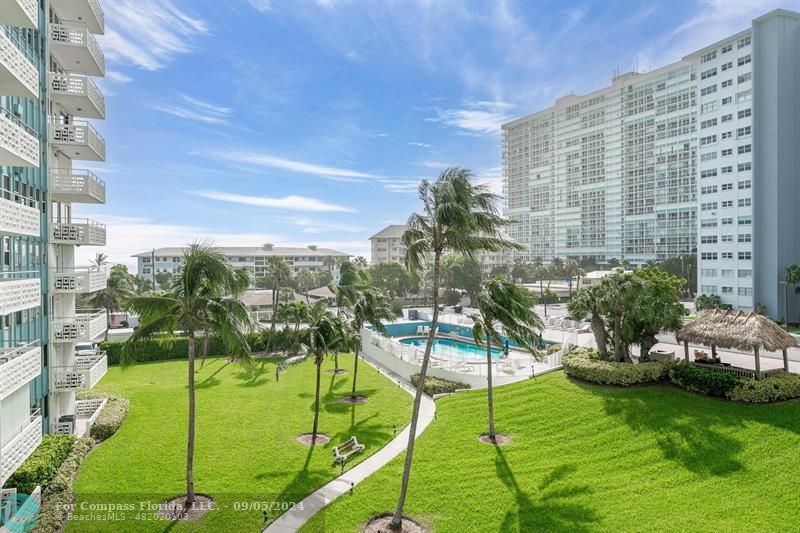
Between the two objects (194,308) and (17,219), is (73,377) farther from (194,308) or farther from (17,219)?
(194,308)

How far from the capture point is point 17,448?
16.2 metres

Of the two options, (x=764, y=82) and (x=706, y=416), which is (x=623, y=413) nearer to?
(x=706, y=416)

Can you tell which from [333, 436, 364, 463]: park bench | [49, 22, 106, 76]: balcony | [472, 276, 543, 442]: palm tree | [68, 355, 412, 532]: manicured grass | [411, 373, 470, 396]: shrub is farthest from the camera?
[411, 373, 470, 396]: shrub

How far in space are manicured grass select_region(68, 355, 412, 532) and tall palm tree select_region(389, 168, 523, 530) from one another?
19.4 feet

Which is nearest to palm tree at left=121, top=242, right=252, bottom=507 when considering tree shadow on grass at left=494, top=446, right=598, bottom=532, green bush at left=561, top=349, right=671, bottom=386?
tree shadow on grass at left=494, top=446, right=598, bottom=532

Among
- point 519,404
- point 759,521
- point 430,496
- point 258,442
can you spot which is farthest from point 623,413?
point 258,442

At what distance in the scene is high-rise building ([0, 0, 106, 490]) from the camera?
16672 mm

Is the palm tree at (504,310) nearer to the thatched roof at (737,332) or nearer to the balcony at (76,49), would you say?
the thatched roof at (737,332)

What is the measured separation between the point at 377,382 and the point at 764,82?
6253cm

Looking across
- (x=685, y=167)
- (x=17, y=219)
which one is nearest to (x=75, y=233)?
(x=17, y=219)

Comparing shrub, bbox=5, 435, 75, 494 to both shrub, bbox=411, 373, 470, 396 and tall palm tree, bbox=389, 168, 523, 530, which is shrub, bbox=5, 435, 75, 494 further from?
shrub, bbox=411, 373, 470, 396

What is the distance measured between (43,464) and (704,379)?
1149 inches

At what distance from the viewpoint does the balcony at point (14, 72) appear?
14.8m

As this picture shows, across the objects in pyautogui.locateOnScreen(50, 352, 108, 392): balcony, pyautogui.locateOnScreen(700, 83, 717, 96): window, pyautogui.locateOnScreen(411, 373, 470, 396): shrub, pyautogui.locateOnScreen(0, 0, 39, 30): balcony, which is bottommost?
pyautogui.locateOnScreen(411, 373, 470, 396): shrub
